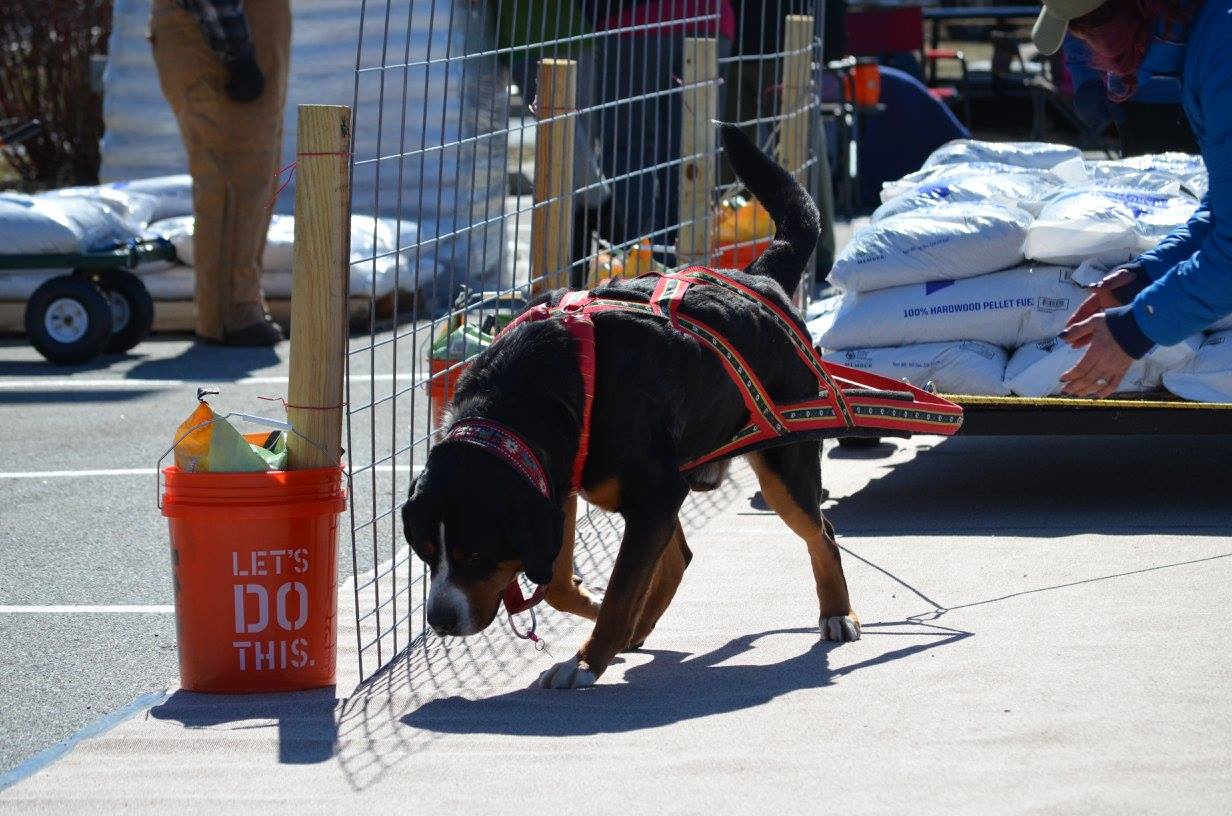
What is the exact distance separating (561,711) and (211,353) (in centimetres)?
615

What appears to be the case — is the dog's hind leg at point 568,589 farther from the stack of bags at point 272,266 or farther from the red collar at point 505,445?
the stack of bags at point 272,266

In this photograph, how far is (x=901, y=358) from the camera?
5.88 metres

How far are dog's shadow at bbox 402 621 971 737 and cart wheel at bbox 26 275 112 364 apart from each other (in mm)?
5690

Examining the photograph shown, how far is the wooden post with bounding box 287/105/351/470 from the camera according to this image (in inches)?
144

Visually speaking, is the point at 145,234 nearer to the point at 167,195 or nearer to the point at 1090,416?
the point at 167,195

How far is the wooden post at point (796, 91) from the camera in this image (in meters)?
7.95

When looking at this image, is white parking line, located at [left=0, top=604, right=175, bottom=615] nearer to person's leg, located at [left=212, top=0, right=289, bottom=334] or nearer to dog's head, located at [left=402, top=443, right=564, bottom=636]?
dog's head, located at [left=402, top=443, right=564, bottom=636]

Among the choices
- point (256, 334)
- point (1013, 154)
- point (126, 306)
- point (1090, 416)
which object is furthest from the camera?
point (256, 334)

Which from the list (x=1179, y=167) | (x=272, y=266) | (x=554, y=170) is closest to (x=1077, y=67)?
(x=1179, y=167)

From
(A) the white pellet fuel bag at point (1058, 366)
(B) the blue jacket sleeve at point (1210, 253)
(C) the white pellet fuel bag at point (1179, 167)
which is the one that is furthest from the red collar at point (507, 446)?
(C) the white pellet fuel bag at point (1179, 167)

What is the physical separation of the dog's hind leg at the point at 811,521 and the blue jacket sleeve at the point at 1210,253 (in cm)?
101

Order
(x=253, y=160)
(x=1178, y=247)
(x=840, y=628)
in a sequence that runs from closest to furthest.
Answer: (x=1178, y=247) < (x=840, y=628) < (x=253, y=160)

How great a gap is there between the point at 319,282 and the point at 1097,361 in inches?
71.9

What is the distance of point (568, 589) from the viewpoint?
4.09 m
